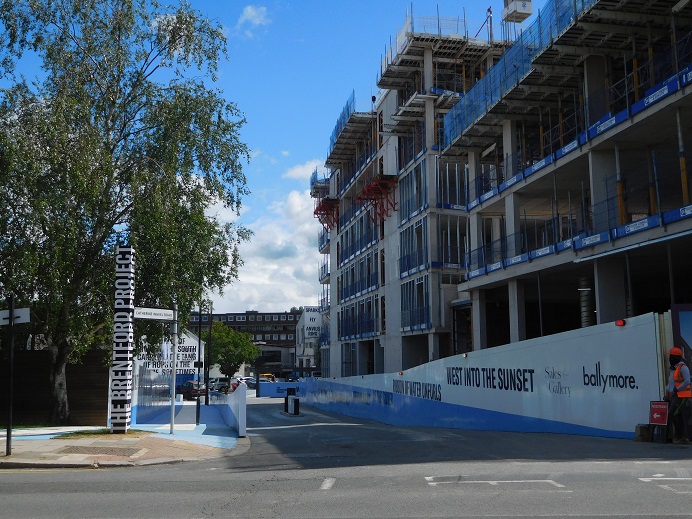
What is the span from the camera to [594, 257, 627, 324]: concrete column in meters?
25.1

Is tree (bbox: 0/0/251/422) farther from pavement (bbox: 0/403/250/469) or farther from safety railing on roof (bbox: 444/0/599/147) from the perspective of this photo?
safety railing on roof (bbox: 444/0/599/147)

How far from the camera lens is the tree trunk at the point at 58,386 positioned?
21.5 metres

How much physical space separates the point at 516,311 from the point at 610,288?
6.75 meters

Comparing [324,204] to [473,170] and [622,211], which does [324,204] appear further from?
[622,211]

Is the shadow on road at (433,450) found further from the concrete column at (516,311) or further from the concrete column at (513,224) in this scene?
the concrete column at (513,224)

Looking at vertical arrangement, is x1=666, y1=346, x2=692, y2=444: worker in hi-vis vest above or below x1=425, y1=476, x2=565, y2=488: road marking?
above

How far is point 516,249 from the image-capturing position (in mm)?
31406

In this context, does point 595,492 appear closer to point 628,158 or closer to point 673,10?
point 673,10

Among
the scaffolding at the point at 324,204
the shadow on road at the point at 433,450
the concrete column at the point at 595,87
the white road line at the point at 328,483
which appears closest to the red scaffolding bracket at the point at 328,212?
the scaffolding at the point at 324,204

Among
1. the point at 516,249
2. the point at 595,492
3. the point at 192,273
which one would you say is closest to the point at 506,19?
the point at 516,249

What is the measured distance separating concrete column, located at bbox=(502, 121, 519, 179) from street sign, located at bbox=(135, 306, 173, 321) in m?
18.7

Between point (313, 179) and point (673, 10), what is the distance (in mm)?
50419

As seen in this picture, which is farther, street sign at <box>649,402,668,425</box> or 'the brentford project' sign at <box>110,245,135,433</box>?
'the brentford project' sign at <box>110,245,135,433</box>

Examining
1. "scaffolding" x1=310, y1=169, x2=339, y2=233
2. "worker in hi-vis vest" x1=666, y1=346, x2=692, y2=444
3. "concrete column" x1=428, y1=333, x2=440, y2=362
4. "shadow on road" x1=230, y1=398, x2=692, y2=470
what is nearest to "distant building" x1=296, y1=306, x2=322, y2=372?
"scaffolding" x1=310, y1=169, x2=339, y2=233
